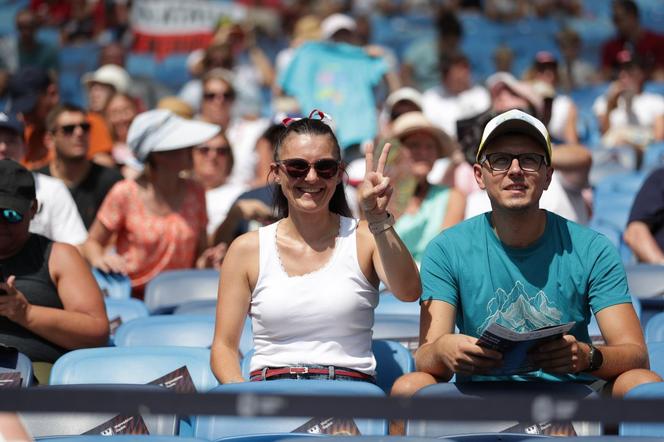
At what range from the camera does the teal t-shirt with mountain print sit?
10.8 ft

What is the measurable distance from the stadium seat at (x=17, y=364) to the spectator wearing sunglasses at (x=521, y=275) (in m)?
1.19

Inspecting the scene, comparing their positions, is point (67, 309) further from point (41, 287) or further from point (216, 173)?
point (216, 173)

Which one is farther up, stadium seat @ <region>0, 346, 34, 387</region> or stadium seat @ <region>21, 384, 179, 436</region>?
stadium seat @ <region>0, 346, 34, 387</region>

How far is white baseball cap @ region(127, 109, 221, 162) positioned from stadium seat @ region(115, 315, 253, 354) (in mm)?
1560

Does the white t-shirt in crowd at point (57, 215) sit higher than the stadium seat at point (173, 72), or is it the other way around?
the stadium seat at point (173, 72)

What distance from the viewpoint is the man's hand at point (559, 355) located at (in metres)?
2.97

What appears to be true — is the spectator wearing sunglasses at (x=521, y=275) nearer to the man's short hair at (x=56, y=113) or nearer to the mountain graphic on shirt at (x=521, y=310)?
the mountain graphic on shirt at (x=521, y=310)

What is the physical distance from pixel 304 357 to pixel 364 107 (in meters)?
5.12

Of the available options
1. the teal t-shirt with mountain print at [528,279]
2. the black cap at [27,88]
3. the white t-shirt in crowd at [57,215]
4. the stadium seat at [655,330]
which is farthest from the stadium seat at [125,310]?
the black cap at [27,88]

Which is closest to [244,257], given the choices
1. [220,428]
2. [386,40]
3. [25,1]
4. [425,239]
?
[220,428]

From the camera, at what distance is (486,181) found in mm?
3367

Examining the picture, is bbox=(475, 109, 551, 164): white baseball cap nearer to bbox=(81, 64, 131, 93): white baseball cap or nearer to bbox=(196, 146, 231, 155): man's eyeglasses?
bbox=(196, 146, 231, 155): man's eyeglasses

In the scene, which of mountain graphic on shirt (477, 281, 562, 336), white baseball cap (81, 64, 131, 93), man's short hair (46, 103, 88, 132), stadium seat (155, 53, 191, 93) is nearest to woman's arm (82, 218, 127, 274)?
man's short hair (46, 103, 88, 132)

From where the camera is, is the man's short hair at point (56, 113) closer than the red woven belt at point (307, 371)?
No
